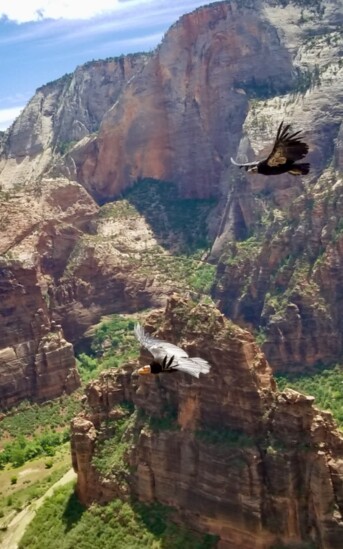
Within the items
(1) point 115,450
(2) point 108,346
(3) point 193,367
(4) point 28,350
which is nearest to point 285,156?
(3) point 193,367

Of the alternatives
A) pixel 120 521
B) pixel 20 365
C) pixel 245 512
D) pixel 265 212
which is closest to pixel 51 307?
pixel 20 365

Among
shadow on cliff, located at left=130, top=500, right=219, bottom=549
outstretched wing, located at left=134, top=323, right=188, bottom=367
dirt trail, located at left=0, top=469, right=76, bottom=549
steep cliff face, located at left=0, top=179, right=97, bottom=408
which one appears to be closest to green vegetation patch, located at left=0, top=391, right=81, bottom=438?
steep cliff face, located at left=0, top=179, right=97, bottom=408

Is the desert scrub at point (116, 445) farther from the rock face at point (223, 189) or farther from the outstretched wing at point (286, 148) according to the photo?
the outstretched wing at point (286, 148)

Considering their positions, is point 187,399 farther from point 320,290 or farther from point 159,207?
point 159,207

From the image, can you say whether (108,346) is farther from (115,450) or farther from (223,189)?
(115,450)

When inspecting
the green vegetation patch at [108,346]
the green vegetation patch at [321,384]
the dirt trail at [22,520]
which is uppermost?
the dirt trail at [22,520]

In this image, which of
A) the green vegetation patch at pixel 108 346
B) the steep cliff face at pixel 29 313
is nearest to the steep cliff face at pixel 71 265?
the steep cliff face at pixel 29 313
